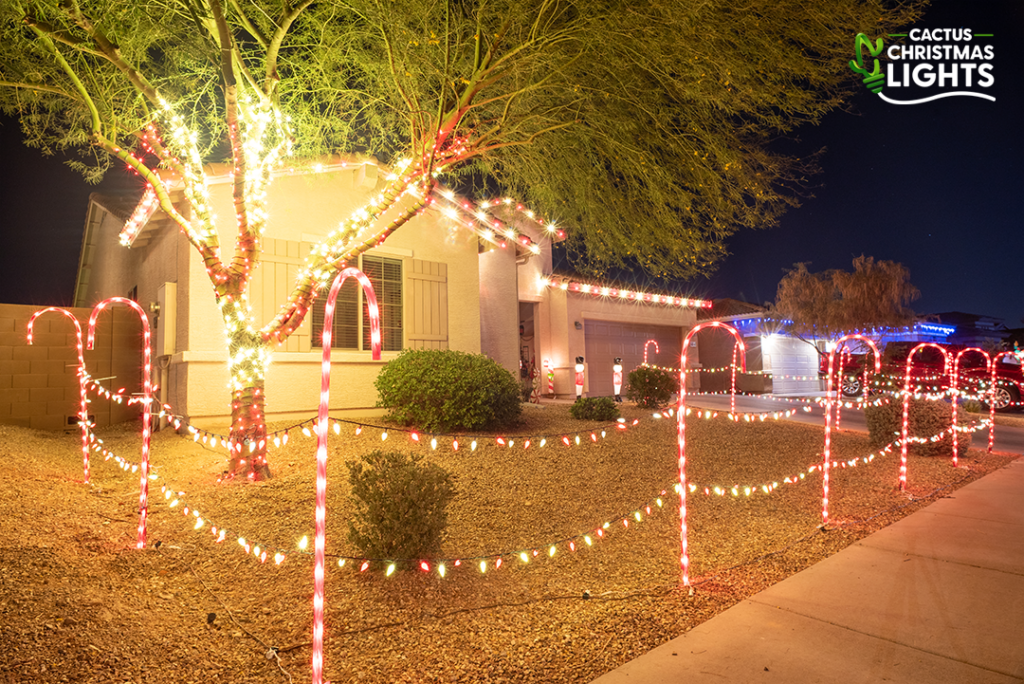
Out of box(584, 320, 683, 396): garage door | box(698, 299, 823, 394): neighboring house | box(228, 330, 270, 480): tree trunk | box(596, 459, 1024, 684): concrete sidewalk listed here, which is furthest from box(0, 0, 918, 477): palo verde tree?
box(698, 299, 823, 394): neighboring house

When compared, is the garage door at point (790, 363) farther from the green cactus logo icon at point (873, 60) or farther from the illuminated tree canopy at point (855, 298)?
the green cactus logo icon at point (873, 60)

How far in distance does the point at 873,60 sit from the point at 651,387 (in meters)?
6.28

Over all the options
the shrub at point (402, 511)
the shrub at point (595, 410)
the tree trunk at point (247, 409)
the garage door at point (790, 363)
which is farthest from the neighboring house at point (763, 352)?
the shrub at point (402, 511)

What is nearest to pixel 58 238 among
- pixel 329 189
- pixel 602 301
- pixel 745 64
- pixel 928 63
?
pixel 329 189

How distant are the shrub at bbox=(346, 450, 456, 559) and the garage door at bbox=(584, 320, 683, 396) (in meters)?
12.9

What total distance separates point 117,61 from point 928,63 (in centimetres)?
1036

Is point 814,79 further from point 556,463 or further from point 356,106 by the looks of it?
point 356,106

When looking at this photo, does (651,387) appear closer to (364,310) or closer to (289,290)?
(364,310)

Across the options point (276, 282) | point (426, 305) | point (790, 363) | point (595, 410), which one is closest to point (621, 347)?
point (790, 363)

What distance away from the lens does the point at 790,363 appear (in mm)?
22484

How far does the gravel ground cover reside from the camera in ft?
9.28

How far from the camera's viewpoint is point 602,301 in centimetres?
1706

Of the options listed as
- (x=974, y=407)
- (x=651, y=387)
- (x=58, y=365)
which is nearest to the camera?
(x=58, y=365)

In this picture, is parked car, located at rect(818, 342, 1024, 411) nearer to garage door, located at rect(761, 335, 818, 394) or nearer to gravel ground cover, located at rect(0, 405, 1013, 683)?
garage door, located at rect(761, 335, 818, 394)
